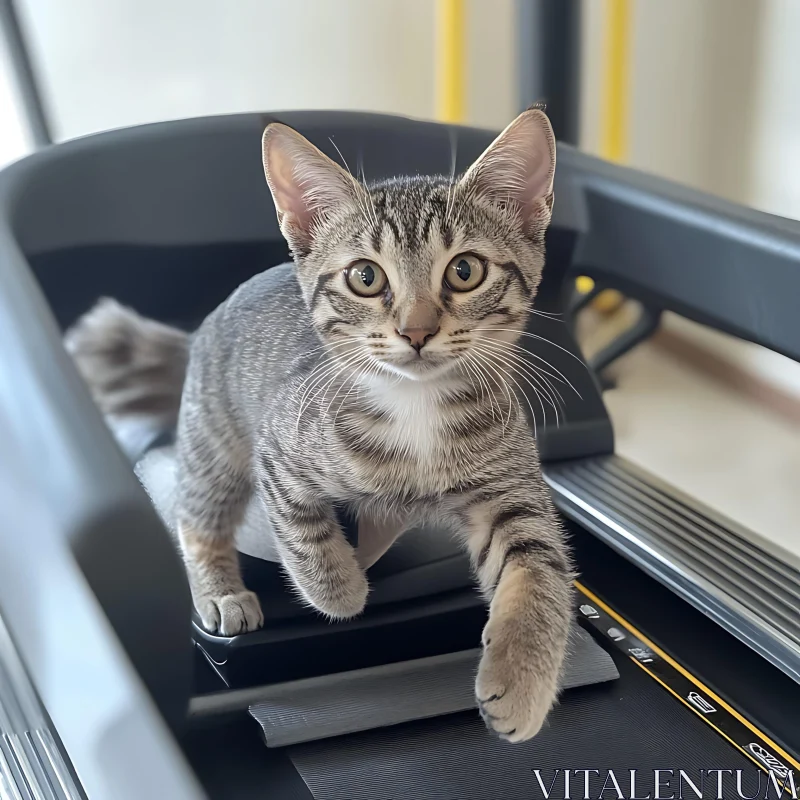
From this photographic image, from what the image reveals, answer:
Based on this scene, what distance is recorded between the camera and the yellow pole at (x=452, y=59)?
172 centimetres

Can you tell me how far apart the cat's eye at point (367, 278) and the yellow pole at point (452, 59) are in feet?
3.31

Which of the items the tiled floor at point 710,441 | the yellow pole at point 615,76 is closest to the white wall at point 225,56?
the yellow pole at point 615,76

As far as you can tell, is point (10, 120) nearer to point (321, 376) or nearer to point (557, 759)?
point (321, 376)

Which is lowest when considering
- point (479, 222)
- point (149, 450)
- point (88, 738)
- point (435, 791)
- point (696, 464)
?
point (696, 464)

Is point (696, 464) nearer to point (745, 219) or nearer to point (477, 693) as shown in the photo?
point (745, 219)

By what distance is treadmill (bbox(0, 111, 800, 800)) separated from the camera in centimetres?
66

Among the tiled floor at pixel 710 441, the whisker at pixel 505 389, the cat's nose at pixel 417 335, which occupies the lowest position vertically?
the tiled floor at pixel 710 441

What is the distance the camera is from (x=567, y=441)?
129cm

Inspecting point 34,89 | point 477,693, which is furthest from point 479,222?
point 34,89

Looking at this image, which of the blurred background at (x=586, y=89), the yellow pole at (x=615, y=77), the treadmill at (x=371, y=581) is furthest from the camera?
the yellow pole at (x=615, y=77)

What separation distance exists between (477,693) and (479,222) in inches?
15.2

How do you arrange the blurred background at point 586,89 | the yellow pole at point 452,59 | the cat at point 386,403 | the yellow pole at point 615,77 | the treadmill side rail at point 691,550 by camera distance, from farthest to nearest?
1. the yellow pole at point 615,77
2. the yellow pole at point 452,59
3. the blurred background at point 586,89
4. the treadmill side rail at point 691,550
5. the cat at point 386,403

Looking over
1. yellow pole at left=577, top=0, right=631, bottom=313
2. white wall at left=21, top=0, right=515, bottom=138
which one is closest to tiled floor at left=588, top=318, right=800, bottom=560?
yellow pole at left=577, top=0, right=631, bottom=313

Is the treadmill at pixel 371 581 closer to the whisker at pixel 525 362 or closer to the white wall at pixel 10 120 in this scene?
the whisker at pixel 525 362
